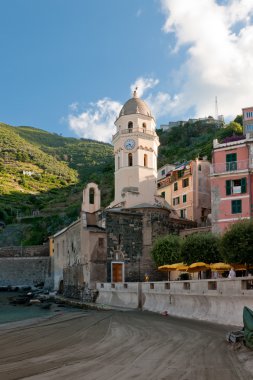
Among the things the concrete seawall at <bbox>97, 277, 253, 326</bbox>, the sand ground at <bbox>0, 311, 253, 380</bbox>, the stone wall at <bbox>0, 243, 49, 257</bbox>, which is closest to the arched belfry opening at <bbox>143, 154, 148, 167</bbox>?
the concrete seawall at <bbox>97, 277, 253, 326</bbox>

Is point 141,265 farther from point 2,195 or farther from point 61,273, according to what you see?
point 2,195

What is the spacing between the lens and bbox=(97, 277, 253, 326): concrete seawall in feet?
71.1

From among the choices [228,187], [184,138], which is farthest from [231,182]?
[184,138]

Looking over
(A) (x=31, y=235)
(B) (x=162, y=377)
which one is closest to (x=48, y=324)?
Result: (B) (x=162, y=377)

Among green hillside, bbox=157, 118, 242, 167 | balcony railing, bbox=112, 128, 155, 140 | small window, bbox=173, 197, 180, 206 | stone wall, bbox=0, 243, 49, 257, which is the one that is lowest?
stone wall, bbox=0, 243, 49, 257

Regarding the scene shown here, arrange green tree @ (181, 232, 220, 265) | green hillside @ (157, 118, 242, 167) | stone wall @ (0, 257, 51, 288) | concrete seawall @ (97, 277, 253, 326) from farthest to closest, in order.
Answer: green hillside @ (157, 118, 242, 167)
stone wall @ (0, 257, 51, 288)
green tree @ (181, 232, 220, 265)
concrete seawall @ (97, 277, 253, 326)

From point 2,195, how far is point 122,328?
116003 millimetres

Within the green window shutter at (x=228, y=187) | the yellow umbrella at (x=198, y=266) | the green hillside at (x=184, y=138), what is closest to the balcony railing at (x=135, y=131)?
the green window shutter at (x=228, y=187)

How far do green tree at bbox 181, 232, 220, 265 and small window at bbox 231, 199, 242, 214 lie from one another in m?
5.87

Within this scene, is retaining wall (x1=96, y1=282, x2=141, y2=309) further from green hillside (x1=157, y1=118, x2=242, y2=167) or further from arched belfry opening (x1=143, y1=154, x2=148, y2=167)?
green hillside (x1=157, y1=118, x2=242, y2=167)

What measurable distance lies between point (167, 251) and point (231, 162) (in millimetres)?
9634

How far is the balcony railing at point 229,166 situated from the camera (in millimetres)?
41250

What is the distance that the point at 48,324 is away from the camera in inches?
1121

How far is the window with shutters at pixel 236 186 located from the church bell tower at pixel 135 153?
12.7m
